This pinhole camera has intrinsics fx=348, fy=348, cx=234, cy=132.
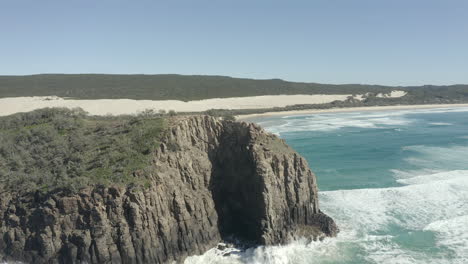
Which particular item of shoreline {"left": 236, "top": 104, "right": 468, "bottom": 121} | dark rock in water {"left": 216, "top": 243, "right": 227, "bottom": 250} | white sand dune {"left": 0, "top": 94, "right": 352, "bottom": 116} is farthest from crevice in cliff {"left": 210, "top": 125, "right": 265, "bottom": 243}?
shoreline {"left": 236, "top": 104, "right": 468, "bottom": 121}

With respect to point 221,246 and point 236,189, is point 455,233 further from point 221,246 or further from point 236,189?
point 221,246

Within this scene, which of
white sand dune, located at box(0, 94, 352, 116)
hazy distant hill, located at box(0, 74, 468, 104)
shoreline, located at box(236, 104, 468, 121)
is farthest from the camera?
hazy distant hill, located at box(0, 74, 468, 104)

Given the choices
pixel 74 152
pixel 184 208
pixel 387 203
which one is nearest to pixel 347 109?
pixel 387 203

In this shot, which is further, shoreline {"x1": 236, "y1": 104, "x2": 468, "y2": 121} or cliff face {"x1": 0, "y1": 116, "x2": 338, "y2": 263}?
shoreline {"x1": 236, "y1": 104, "x2": 468, "y2": 121}

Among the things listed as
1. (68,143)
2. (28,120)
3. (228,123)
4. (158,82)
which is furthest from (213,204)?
(158,82)

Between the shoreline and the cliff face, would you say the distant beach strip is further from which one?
the cliff face
